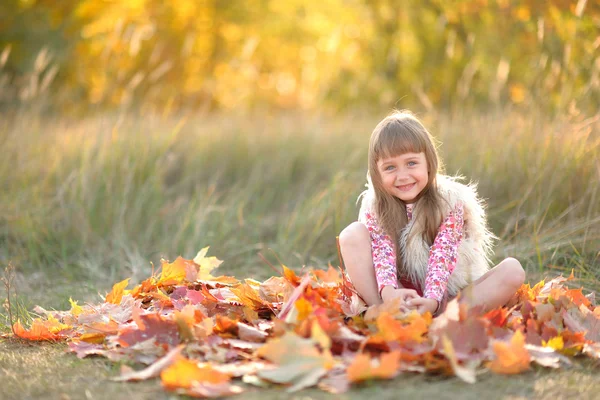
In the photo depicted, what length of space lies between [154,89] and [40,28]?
61.4 inches

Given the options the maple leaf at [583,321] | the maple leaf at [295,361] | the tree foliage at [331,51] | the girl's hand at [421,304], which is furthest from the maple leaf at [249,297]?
the tree foliage at [331,51]

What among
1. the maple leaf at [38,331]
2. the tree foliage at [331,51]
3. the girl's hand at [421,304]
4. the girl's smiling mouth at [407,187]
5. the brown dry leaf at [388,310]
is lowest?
the maple leaf at [38,331]

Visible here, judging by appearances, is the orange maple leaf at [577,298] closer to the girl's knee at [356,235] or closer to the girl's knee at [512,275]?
the girl's knee at [512,275]

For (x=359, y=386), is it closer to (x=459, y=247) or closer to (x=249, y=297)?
(x=249, y=297)

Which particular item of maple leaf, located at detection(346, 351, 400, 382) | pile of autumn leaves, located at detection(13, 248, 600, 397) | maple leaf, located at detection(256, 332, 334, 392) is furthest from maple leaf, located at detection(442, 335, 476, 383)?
maple leaf, located at detection(256, 332, 334, 392)

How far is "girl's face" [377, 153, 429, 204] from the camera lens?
2.36 metres

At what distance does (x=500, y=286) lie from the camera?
7.38 feet

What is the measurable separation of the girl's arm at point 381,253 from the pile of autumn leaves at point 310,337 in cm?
15

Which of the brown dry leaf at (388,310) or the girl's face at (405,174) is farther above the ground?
the girl's face at (405,174)

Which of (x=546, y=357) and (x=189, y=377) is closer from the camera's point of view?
(x=189, y=377)

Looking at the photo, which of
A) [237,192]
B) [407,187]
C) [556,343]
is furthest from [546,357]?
[237,192]

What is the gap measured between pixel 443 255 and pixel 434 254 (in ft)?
0.10

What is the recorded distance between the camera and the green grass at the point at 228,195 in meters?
3.22

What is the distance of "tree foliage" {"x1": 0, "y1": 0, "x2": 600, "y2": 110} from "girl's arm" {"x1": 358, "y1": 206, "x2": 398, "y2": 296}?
180 cm
